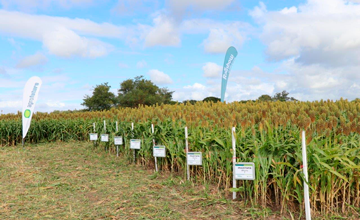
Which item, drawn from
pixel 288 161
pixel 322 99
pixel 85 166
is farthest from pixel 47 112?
pixel 288 161

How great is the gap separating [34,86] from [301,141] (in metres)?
10.5

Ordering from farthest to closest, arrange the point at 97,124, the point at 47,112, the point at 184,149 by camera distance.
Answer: the point at 47,112 < the point at 97,124 < the point at 184,149

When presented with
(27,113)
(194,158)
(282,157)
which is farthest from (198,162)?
(27,113)

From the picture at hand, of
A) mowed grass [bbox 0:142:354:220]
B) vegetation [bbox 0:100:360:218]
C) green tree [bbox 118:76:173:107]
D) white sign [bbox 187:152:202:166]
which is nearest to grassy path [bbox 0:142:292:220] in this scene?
mowed grass [bbox 0:142:354:220]

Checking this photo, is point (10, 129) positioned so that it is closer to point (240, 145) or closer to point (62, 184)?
point (62, 184)

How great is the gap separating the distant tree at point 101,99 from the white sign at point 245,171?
35.8 meters

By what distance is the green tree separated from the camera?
37.0 meters

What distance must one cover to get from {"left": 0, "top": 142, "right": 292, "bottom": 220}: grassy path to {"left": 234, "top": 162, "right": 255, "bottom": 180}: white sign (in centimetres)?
49

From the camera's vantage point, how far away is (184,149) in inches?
218

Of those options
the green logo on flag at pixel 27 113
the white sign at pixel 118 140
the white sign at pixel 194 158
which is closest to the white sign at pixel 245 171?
the white sign at pixel 194 158

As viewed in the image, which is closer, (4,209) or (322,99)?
(4,209)

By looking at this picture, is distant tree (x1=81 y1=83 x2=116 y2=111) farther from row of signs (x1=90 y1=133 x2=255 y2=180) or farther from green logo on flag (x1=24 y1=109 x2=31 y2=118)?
row of signs (x1=90 y1=133 x2=255 y2=180)

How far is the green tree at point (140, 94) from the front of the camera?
36969mm

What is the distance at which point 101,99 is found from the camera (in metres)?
38.7
